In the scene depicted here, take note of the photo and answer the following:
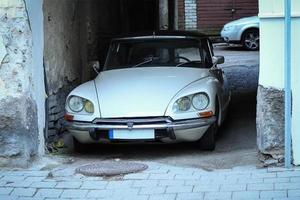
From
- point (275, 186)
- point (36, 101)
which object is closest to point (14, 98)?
point (36, 101)

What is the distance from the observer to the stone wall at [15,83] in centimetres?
647

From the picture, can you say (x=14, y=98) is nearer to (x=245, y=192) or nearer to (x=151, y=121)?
(x=151, y=121)

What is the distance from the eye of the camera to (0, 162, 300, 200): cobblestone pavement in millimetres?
5473

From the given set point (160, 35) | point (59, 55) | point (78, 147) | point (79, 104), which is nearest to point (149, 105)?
point (79, 104)

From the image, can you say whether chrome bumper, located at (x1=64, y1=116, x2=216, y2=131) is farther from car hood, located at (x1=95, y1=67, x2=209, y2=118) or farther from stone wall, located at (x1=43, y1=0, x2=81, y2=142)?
stone wall, located at (x1=43, y1=0, x2=81, y2=142)

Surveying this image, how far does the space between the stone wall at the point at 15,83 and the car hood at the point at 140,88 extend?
91 cm

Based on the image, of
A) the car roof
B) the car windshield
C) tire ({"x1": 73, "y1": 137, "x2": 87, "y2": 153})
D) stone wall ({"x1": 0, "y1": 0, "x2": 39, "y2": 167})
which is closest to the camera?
stone wall ({"x1": 0, "y1": 0, "x2": 39, "y2": 167})

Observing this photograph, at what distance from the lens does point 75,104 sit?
717 cm

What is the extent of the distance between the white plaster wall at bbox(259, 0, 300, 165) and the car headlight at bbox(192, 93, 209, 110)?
1.07 meters

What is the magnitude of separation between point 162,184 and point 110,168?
2.75 ft

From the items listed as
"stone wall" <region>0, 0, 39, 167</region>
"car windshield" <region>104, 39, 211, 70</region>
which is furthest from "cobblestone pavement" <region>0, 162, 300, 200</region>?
"car windshield" <region>104, 39, 211, 70</region>

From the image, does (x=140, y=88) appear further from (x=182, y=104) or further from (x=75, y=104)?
(x=75, y=104)

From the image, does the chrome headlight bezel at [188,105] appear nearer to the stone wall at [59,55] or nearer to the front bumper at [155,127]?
the front bumper at [155,127]

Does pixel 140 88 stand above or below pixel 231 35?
above
